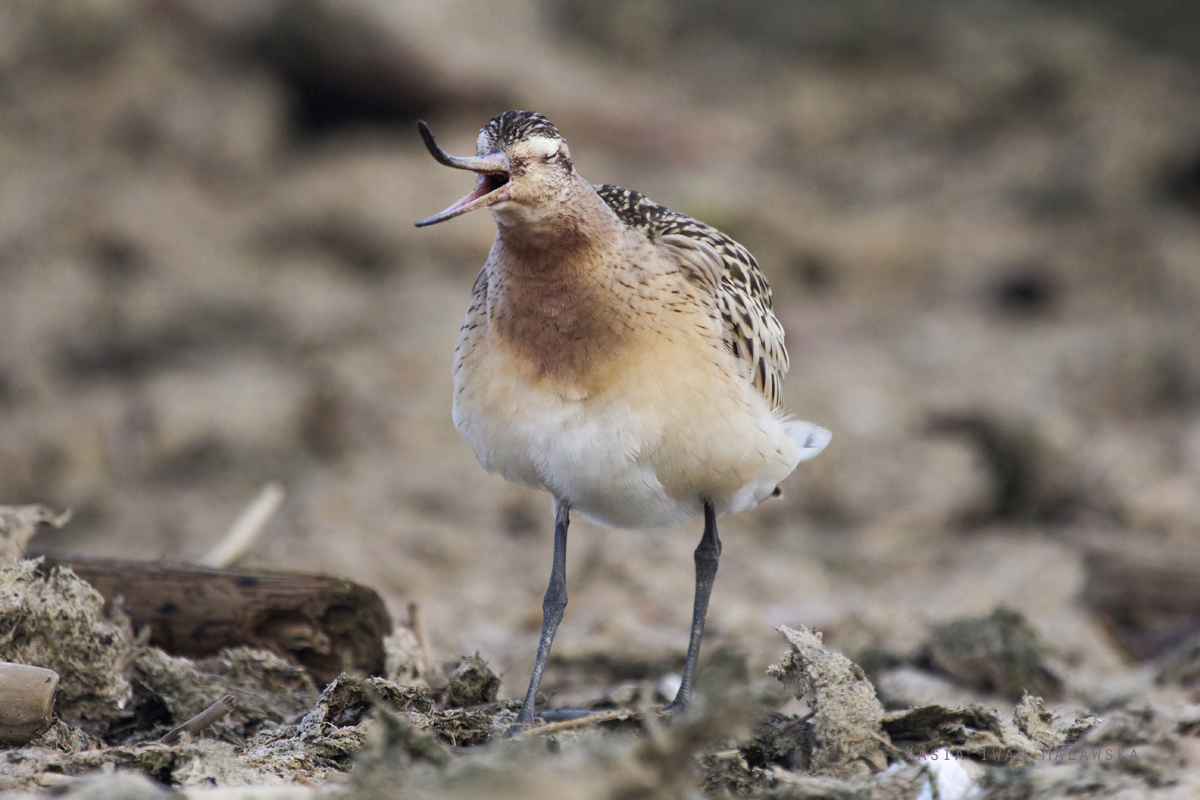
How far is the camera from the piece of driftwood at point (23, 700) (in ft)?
11.8

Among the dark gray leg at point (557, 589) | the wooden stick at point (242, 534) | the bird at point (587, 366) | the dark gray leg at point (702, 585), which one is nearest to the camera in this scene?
the bird at point (587, 366)

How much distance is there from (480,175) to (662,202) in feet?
25.4

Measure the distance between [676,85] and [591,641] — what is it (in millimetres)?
9830

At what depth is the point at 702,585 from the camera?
4836mm

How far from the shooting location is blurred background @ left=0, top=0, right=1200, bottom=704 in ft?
26.7

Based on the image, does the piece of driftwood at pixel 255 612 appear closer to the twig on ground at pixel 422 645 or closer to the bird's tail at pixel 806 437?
the twig on ground at pixel 422 645

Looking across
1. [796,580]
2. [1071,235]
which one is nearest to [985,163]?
[1071,235]

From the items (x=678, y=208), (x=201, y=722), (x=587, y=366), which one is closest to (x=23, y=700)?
(x=201, y=722)

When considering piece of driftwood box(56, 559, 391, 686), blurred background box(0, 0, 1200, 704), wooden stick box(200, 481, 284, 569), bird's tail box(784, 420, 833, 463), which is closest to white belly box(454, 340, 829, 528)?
bird's tail box(784, 420, 833, 463)

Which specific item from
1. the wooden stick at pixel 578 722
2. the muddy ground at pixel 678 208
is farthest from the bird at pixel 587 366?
the muddy ground at pixel 678 208

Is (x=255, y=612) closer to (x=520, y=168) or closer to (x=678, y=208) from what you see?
(x=520, y=168)

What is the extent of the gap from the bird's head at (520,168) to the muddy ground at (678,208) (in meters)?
1.80

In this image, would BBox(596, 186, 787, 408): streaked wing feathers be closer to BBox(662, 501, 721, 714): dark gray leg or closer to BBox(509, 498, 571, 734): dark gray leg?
BBox(662, 501, 721, 714): dark gray leg

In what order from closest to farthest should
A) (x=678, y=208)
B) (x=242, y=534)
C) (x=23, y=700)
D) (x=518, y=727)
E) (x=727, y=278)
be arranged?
(x=23, y=700)
(x=518, y=727)
(x=727, y=278)
(x=242, y=534)
(x=678, y=208)
